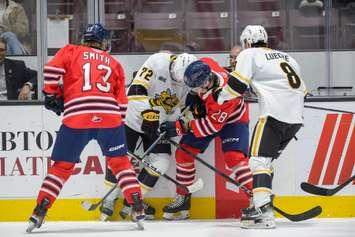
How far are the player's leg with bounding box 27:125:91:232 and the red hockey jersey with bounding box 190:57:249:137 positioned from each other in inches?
28.8

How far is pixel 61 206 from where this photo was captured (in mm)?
6145

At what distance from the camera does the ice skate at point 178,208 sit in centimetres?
614

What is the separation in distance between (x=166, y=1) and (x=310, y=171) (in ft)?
6.12

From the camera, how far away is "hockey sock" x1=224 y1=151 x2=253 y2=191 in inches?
235

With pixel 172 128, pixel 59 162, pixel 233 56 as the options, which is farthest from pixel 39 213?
pixel 233 56

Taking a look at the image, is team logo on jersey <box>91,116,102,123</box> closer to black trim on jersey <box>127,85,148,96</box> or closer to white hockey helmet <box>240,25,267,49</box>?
black trim on jersey <box>127,85,148,96</box>

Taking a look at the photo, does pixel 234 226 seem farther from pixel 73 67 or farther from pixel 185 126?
pixel 73 67

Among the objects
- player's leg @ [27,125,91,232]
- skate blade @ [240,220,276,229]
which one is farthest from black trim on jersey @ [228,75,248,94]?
player's leg @ [27,125,91,232]

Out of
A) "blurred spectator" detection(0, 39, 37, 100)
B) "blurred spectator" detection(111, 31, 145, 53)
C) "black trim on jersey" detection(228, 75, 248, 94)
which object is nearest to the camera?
"black trim on jersey" detection(228, 75, 248, 94)

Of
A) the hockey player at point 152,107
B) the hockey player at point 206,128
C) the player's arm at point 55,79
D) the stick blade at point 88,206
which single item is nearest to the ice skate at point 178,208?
the hockey player at point 206,128

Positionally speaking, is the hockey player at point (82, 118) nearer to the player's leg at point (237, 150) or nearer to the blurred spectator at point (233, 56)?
the player's leg at point (237, 150)

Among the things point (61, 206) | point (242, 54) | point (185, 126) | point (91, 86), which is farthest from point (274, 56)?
point (61, 206)

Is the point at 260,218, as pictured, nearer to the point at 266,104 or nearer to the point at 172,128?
the point at 266,104

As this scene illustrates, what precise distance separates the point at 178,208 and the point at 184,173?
221 millimetres
